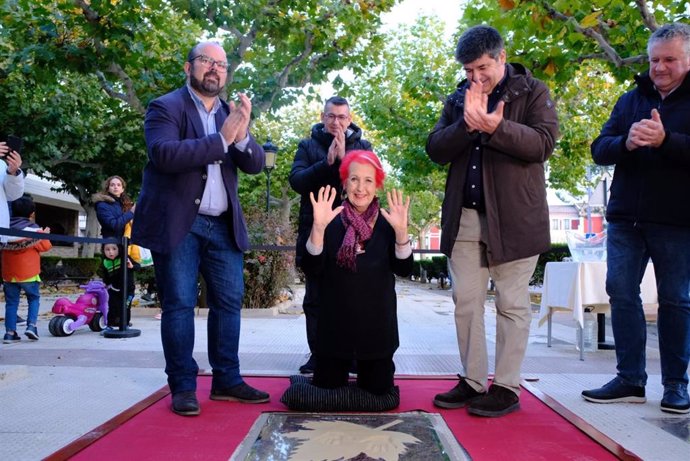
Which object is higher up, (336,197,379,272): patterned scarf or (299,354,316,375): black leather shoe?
(336,197,379,272): patterned scarf

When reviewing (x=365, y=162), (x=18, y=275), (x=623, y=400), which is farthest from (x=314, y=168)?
(x=18, y=275)

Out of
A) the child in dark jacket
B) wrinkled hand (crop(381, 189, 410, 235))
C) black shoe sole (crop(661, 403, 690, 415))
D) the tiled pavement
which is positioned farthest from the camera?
the child in dark jacket

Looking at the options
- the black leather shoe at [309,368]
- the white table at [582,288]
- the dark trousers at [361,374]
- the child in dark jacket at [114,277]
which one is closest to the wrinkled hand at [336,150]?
the dark trousers at [361,374]

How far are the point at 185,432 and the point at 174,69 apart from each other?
9761 mm

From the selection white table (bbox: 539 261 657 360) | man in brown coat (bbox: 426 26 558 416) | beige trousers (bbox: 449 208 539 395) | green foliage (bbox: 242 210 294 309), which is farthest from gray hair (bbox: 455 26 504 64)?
green foliage (bbox: 242 210 294 309)

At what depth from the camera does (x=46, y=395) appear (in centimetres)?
354

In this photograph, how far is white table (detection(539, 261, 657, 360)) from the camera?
17.1 feet

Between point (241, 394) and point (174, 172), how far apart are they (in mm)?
1277

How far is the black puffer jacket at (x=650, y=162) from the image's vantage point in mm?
3309

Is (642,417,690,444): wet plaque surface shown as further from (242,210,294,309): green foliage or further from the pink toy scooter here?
(242,210,294,309): green foliage

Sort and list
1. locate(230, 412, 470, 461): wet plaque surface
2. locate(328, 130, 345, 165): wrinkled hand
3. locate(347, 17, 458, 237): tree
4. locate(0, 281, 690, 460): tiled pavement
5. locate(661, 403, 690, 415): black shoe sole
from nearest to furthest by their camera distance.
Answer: locate(230, 412, 470, 461): wet plaque surface
locate(0, 281, 690, 460): tiled pavement
locate(661, 403, 690, 415): black shoe sole
locate(328, 130, 345, 165): wrinkled hand
locate(347, 17, 458, 237): tree

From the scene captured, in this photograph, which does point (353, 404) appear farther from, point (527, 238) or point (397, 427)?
point (527, 238)

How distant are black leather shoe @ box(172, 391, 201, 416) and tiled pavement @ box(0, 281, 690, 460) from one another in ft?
1.16

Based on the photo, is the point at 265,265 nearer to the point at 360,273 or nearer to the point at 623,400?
the point at 360,273
